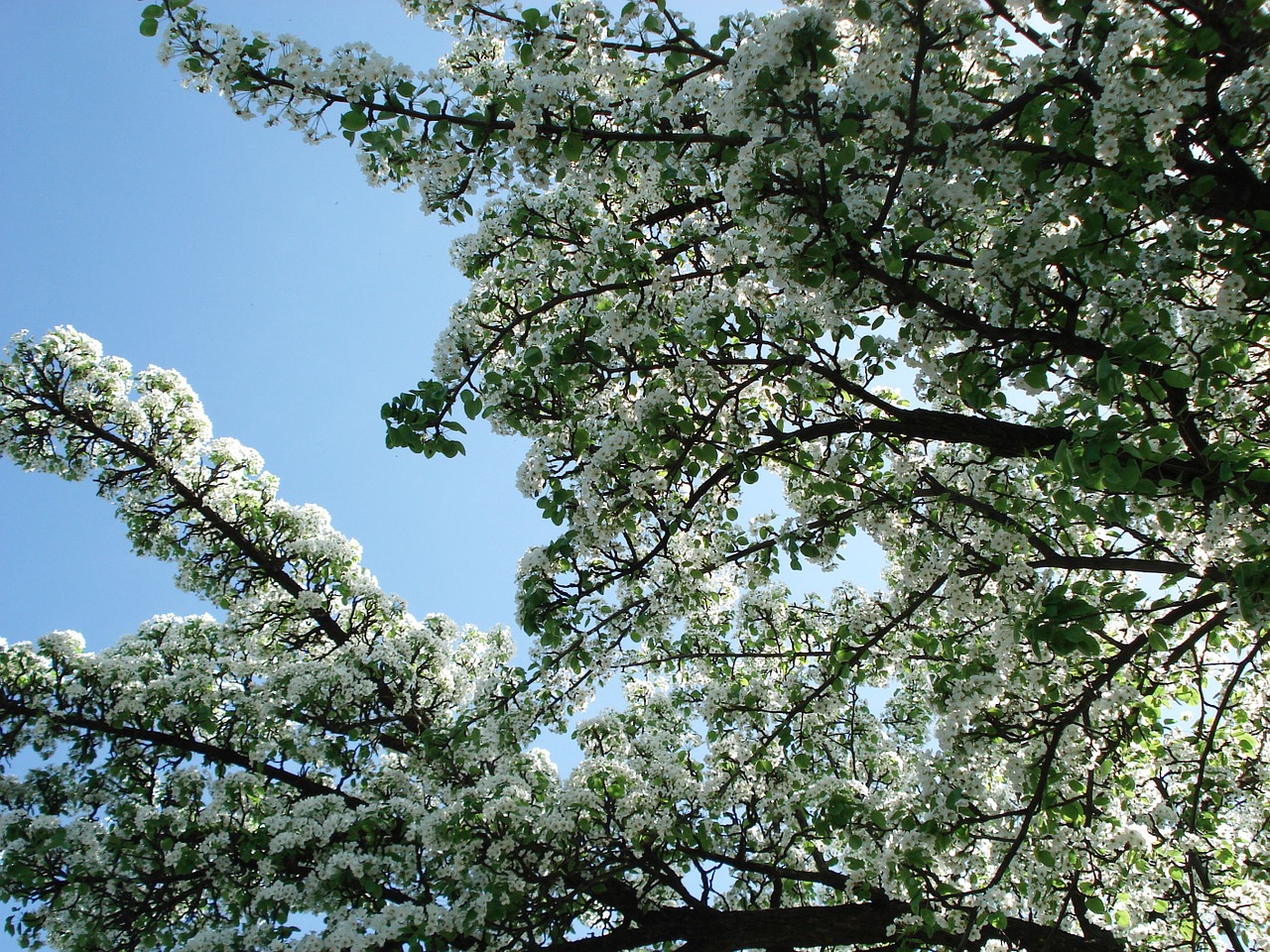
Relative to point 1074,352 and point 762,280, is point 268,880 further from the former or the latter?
point 1074,352

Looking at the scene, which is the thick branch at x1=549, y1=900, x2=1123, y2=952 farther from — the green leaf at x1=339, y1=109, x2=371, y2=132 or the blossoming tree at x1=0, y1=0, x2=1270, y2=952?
the green leaf at x1=339, y1=109, x2=371, y2=132

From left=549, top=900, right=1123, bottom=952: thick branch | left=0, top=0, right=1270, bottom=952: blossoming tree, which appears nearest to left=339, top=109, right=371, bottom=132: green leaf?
left=0, top=0, right=1270, bottom=952: blossoming tree

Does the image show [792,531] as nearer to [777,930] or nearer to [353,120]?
[777,930]

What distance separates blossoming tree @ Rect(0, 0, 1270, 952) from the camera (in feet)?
15.6

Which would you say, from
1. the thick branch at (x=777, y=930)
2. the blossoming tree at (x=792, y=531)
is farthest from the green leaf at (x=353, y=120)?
the thick branch at (x=777, y=930)

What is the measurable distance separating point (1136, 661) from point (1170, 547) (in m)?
0.97

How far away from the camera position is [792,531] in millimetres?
7090

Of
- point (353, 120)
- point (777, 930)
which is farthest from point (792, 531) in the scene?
point (353, 120)

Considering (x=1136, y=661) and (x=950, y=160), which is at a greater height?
(x=950, y=160)

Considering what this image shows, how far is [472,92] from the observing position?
18.8 feet

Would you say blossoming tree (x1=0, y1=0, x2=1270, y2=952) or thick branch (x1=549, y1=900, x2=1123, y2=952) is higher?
blossoming tree (x1=0, y1=0, x2=1270, y2=952)

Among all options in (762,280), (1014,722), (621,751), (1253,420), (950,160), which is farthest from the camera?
(621,751)

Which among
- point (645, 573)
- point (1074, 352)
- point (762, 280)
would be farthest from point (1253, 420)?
point (645, 573)

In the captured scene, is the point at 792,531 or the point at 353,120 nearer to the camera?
the point at 353,120
